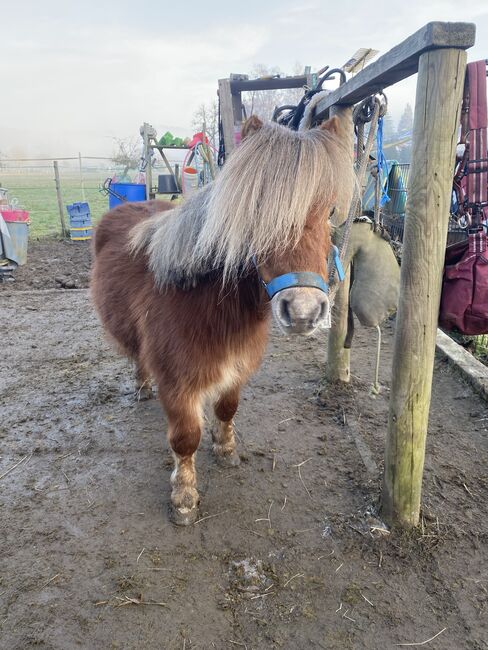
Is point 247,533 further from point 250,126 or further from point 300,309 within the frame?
point 250,126

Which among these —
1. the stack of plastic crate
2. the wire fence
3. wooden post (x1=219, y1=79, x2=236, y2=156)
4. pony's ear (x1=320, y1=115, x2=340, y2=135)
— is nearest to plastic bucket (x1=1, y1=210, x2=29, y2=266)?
the wire fence

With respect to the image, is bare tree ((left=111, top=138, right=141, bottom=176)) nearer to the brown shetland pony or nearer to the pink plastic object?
the pink plastic object

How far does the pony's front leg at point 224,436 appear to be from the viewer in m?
2.67

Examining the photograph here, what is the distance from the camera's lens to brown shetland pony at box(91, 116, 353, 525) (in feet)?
4.95

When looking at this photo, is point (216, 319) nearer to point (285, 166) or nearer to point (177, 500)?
point (285, 166)

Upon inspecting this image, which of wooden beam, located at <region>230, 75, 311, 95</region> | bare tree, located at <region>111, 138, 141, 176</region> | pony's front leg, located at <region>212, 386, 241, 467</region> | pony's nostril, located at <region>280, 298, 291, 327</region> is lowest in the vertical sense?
pony's front leg, located at <region>212, 386, 241, 467</region>

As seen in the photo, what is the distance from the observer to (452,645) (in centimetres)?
166

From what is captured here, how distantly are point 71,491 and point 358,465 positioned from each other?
5.62ft

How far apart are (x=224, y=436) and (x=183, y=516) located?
59 centimetres

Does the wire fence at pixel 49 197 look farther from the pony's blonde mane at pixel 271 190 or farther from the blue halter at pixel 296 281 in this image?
the blue halter at pixel 296 281

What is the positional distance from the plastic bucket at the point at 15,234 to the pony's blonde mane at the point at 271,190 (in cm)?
672

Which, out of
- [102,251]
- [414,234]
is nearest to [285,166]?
[414,234]

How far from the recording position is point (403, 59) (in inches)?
67.4

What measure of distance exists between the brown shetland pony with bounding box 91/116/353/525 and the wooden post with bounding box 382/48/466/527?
1.04 ft
